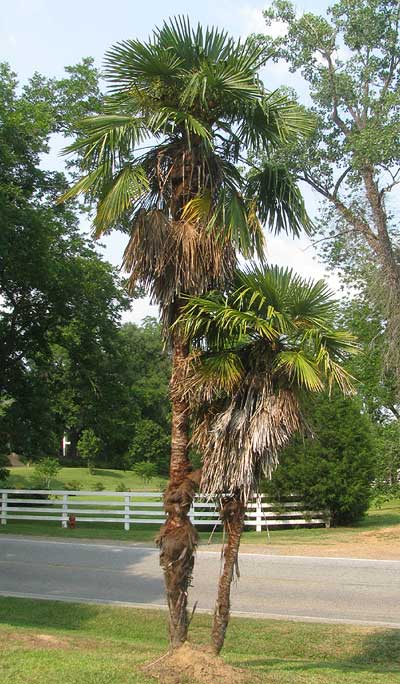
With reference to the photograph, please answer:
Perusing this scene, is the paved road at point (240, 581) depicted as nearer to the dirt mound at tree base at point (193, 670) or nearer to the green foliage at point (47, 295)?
the dirt mound at tree base at point (193, 670)

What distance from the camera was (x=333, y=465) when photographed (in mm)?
21812

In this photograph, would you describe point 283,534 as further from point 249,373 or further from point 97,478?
point 97,478

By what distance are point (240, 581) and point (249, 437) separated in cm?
837

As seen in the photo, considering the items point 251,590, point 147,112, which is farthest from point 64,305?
point 147,112

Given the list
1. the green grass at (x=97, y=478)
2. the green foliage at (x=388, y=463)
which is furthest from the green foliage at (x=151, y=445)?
the green foliage at (x=388, y=463)

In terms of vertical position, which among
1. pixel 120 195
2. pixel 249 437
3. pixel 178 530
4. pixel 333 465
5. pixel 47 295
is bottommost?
pixel 178 530

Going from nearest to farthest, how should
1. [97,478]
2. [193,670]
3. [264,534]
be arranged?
[193,670] < [264,534] < [97,478]

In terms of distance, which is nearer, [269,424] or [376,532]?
[269,424]

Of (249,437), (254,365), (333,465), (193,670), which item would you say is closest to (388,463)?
(333,465)

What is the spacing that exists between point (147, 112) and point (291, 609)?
793 cm

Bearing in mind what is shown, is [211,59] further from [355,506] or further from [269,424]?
[355,506]

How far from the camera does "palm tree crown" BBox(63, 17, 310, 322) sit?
7.31 meters

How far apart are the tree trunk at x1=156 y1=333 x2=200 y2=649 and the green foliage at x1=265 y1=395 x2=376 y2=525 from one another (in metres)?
14.7

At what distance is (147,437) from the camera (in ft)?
195
